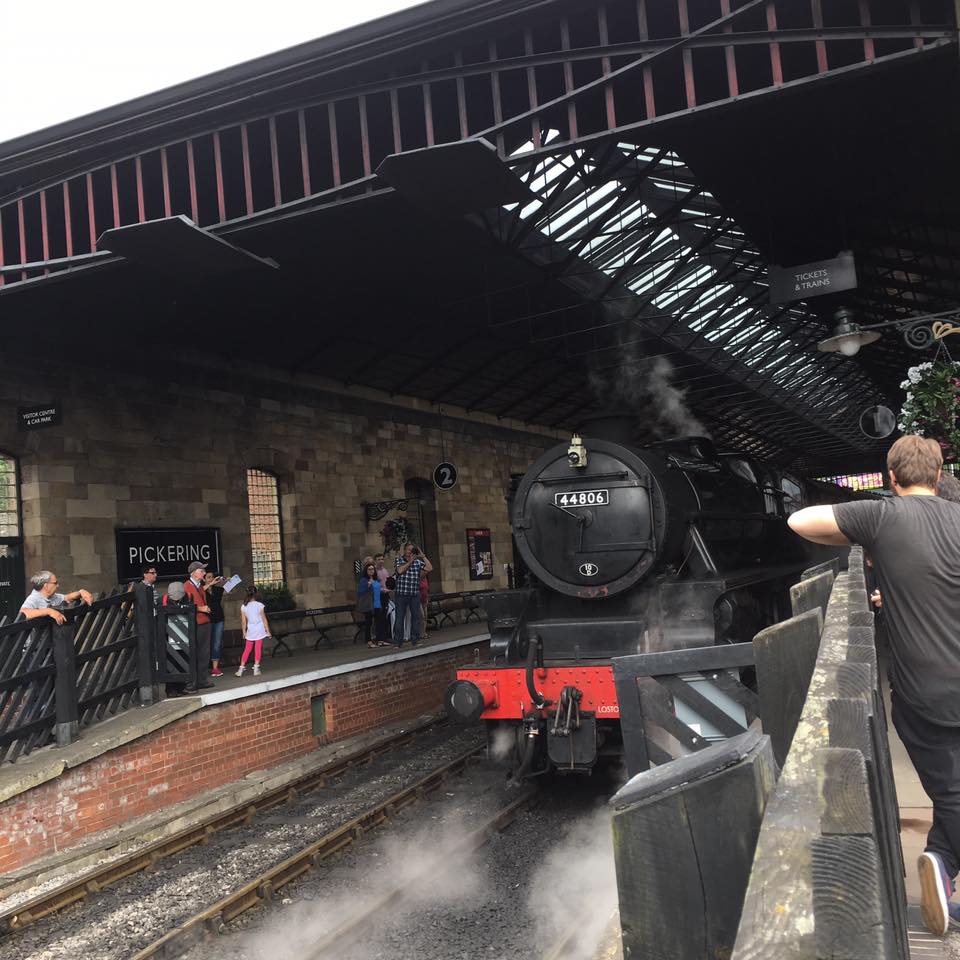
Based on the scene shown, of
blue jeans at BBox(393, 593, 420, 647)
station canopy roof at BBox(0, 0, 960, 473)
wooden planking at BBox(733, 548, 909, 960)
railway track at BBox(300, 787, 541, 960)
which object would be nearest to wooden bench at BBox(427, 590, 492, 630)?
blue jeans at BBox(393, 593, 420, 647)

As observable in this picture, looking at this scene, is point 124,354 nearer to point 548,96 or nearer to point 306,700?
point 306,700

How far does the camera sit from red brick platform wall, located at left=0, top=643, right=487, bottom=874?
19.7 feet

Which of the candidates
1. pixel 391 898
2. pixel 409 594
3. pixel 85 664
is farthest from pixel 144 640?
pixel 409 594

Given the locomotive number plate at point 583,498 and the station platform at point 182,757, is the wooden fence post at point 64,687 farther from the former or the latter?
the locomotive number plate at point 583,498

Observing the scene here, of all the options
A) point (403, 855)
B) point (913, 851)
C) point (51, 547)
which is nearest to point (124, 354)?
point (51, 547)

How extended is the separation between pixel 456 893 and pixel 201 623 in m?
4.74

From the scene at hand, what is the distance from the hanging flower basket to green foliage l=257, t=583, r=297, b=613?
942cm

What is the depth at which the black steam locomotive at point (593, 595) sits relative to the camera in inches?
235

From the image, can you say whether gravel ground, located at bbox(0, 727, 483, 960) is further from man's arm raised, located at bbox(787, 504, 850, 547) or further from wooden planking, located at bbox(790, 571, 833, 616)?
man's arm raised, located at bbox(787, 504, 850, 547)

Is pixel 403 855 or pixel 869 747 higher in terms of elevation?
pixel 869 747

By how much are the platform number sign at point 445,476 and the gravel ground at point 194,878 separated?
8.87 metres

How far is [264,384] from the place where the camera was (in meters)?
13.5

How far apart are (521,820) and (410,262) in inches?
279

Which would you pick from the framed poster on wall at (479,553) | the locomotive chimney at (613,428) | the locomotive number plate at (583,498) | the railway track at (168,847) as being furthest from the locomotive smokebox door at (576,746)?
the framed poster on wall at (479,553)
